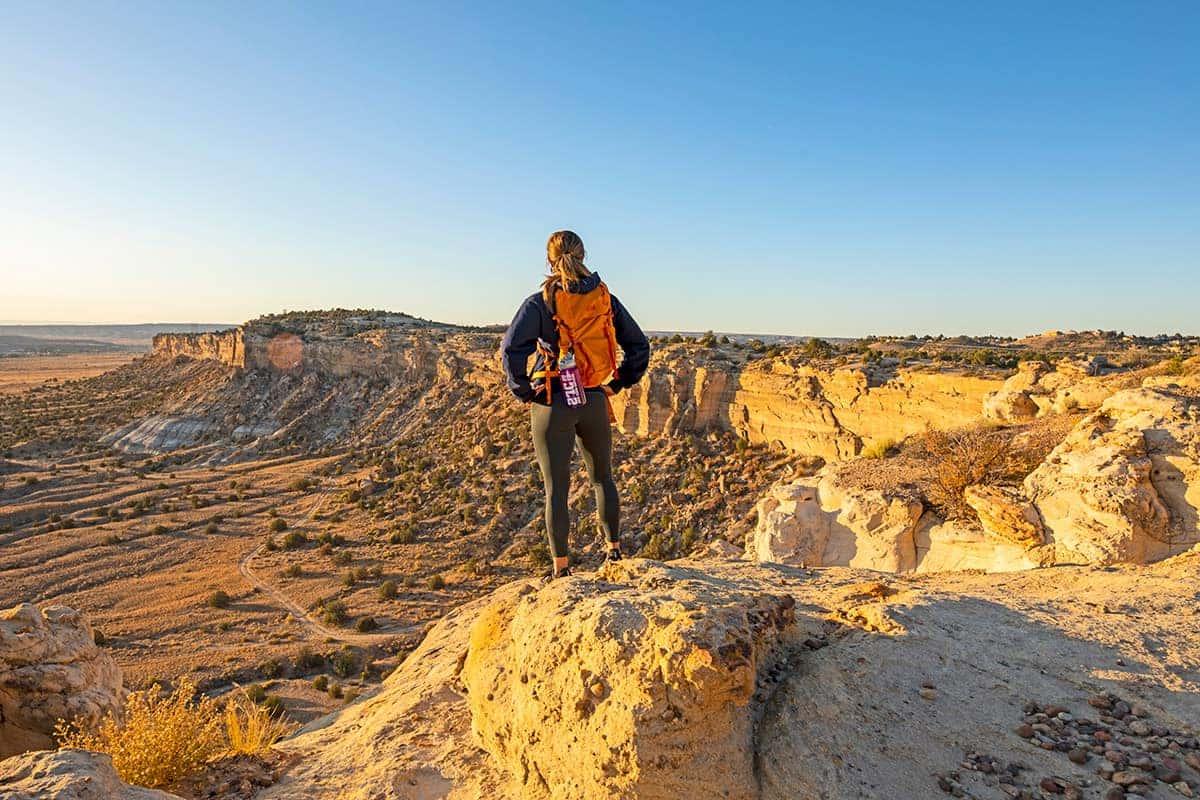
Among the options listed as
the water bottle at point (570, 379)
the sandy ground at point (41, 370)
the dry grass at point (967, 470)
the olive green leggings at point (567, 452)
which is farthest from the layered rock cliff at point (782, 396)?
the sandy ground at point (41, 370)

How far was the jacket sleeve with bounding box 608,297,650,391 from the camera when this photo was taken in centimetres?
436

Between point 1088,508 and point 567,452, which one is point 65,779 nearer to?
point 567,452

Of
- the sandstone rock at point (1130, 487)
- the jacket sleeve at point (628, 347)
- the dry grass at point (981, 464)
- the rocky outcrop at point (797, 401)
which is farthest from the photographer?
the rocky outcrop at point (797, 401)

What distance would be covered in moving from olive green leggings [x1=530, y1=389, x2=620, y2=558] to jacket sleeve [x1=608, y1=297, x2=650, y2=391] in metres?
0.25

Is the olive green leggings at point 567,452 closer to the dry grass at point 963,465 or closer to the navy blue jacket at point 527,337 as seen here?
the navy blue jacket at point 527,337

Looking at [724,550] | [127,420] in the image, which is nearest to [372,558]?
[724,550]

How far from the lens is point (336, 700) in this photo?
1275cm

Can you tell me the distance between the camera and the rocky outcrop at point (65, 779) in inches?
109

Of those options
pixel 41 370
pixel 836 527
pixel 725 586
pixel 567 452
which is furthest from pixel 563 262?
pixel 41 370

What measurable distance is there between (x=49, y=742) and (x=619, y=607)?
5704 millimetres

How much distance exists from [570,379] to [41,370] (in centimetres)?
11303

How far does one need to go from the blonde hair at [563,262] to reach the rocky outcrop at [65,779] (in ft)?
10.7

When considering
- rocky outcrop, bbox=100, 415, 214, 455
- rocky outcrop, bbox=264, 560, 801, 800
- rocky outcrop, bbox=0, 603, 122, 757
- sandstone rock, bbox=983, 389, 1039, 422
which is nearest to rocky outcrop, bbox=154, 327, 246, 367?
rocky outcrop, bbox=100, 415, 214, 455

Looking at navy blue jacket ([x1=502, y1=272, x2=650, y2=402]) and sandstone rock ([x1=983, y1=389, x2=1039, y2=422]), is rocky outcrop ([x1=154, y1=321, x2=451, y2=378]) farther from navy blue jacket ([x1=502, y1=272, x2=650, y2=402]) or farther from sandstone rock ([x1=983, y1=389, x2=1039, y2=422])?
navy blue jacket ([x1=502, y1=272, x2=650, y2=402])
